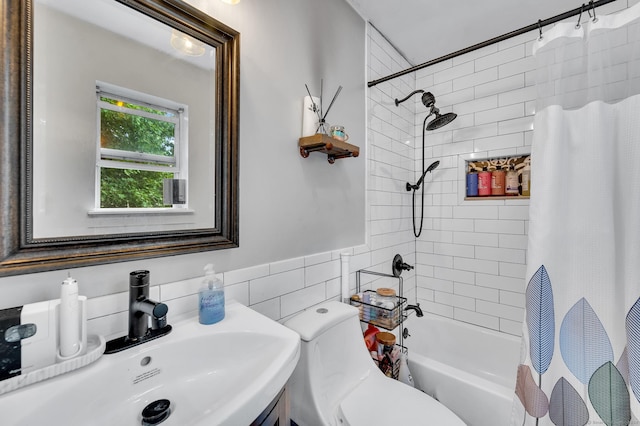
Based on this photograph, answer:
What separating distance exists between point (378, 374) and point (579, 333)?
2.76 ft

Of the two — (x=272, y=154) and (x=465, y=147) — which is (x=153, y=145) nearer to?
(x=272, y=154)

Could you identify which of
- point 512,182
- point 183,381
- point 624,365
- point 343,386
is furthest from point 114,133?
point 512,182

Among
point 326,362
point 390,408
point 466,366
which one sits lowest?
point 466,366

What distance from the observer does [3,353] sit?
0.55 meters

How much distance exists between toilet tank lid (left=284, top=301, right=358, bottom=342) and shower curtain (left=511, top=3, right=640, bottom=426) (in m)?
0.77

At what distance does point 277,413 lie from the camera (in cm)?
70

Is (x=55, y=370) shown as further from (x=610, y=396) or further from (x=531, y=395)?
(x=610, y=396)

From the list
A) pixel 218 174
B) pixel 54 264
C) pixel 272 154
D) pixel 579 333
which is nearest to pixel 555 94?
pixel 579 333

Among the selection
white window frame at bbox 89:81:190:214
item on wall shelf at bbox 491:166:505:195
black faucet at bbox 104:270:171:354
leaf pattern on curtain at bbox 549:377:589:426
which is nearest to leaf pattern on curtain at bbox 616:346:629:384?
leaf pattern on curtain at bbox 549:377:589:426

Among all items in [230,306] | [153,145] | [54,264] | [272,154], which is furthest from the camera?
[272,154]

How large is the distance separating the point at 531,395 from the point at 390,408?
0.56 metres

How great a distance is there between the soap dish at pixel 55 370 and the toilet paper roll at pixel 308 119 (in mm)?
1091

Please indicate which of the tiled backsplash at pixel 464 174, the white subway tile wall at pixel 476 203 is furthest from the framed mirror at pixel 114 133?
the white subway tile wall at pixel 476 203

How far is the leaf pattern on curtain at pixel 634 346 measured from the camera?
86cm
